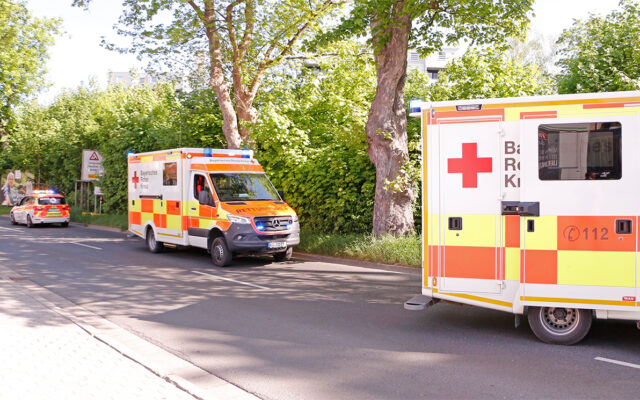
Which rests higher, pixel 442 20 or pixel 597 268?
pixel 442 20

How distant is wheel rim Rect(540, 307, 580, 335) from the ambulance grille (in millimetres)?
7698

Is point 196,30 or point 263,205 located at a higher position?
point 196,30

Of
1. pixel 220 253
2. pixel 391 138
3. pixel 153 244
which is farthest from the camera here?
pixel 153 244

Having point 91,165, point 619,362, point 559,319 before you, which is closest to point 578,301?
point 559,319

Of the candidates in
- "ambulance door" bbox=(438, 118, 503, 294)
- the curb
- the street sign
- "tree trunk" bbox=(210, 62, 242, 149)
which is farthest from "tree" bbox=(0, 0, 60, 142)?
"ambulance door" bbox=(438, 118, 503, 294)

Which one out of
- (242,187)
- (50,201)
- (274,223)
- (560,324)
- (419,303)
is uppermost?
(242,187)

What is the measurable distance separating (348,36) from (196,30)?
7.08m

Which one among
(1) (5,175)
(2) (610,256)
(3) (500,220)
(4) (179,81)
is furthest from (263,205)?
(1) (5,175)

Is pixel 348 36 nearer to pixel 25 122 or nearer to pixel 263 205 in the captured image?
pixel 263 205

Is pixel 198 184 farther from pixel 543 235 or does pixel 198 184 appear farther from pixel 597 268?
pixel 597 268

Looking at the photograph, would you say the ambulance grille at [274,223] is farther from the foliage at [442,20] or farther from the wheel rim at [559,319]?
the wheel rim at [559,319]

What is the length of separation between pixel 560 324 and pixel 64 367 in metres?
5.33

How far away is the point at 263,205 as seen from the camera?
45.8 ft

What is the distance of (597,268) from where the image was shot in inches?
250
